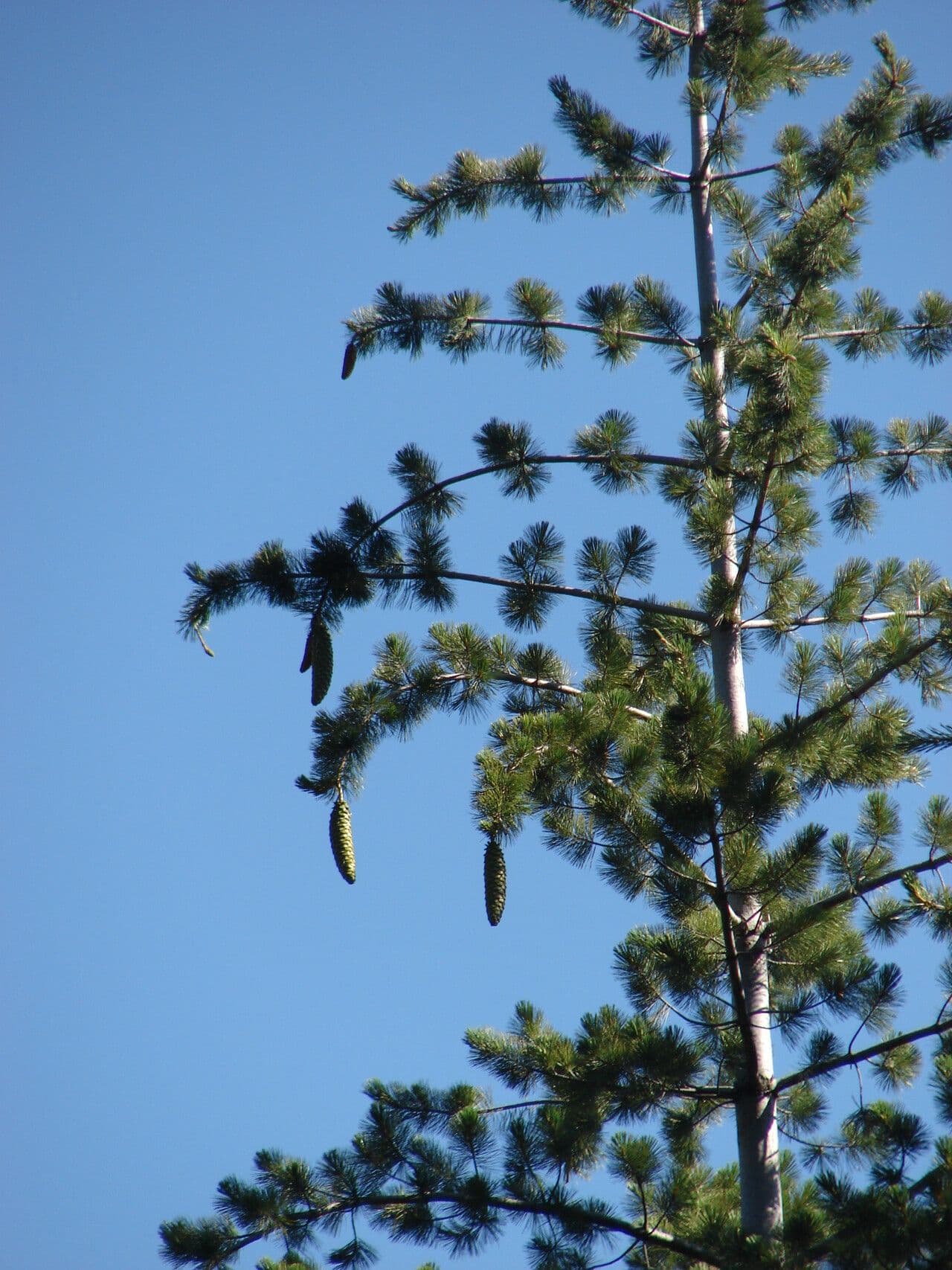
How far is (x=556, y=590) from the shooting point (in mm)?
6676

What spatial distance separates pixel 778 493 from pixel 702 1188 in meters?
3.35

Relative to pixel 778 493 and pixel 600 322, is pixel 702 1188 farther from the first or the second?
pixel 600 322

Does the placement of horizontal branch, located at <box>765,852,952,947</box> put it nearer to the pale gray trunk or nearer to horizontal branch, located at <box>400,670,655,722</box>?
the pale gray trunk

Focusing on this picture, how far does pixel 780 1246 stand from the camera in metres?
4.85

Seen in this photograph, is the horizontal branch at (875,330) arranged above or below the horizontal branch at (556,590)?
above

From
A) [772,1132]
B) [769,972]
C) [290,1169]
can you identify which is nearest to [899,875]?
[769,972]

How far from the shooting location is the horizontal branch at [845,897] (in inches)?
216

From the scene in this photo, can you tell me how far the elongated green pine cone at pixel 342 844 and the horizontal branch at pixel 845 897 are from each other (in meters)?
1.85

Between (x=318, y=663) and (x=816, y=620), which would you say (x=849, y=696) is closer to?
(x=816, y=620)

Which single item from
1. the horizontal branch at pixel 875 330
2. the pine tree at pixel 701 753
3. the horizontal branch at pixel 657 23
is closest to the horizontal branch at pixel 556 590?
the pine tree at pixel 701 753

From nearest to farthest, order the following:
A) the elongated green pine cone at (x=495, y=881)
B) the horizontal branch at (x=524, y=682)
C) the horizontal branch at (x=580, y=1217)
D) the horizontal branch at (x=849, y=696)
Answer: the elongated green pine cone at (x=495, y=881) → the horizontal branch at (x=580, y=1217) → the horizontal branch at (x=849, y=696) → the horizontal branch at (x=524, y=682)

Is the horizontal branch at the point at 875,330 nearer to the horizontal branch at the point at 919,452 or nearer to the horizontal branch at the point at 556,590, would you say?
the horizontal branch at the point at 919,452

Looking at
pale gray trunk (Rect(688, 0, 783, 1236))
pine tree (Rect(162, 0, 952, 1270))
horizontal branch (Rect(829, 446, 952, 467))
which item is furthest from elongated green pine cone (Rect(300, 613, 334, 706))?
horizontal branch (Rect(829, 446, 952, 467))

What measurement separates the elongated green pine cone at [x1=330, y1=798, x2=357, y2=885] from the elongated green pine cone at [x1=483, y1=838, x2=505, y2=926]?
0.94 metres
